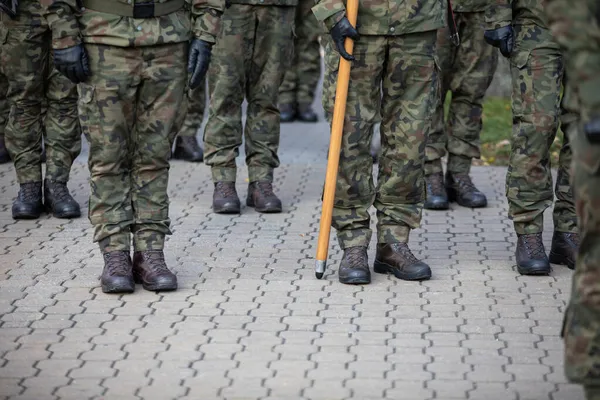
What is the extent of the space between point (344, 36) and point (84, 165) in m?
3.91

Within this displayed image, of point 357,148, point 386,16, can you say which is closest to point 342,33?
point 386,16

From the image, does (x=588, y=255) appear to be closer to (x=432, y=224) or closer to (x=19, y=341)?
(x=19, y=341)

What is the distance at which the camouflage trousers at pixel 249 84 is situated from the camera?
724 cm

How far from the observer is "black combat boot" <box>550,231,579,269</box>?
620 centimetres

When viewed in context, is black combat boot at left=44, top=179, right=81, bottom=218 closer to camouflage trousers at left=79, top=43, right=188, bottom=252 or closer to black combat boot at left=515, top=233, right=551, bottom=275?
camouflage trousers at left=79, top=43, right=188, bottom=252

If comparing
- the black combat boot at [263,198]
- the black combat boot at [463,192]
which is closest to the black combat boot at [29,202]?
the black combat boot at [263,198]

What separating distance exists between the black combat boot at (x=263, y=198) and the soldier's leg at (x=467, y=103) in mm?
1291

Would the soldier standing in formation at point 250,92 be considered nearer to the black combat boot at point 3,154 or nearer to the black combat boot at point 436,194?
the black combat boot at point 436,194

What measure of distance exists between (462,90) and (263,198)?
157cm

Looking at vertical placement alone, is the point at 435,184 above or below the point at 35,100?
below

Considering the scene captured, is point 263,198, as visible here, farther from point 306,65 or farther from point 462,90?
point 306,65

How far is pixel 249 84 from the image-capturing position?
24.7 ft

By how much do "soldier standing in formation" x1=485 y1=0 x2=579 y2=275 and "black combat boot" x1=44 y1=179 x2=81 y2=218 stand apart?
2.92 meters

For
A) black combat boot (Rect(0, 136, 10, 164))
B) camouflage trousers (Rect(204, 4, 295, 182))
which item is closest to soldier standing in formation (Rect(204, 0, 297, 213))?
camouflage trousers (Rect(204, 4, 295, 182))
